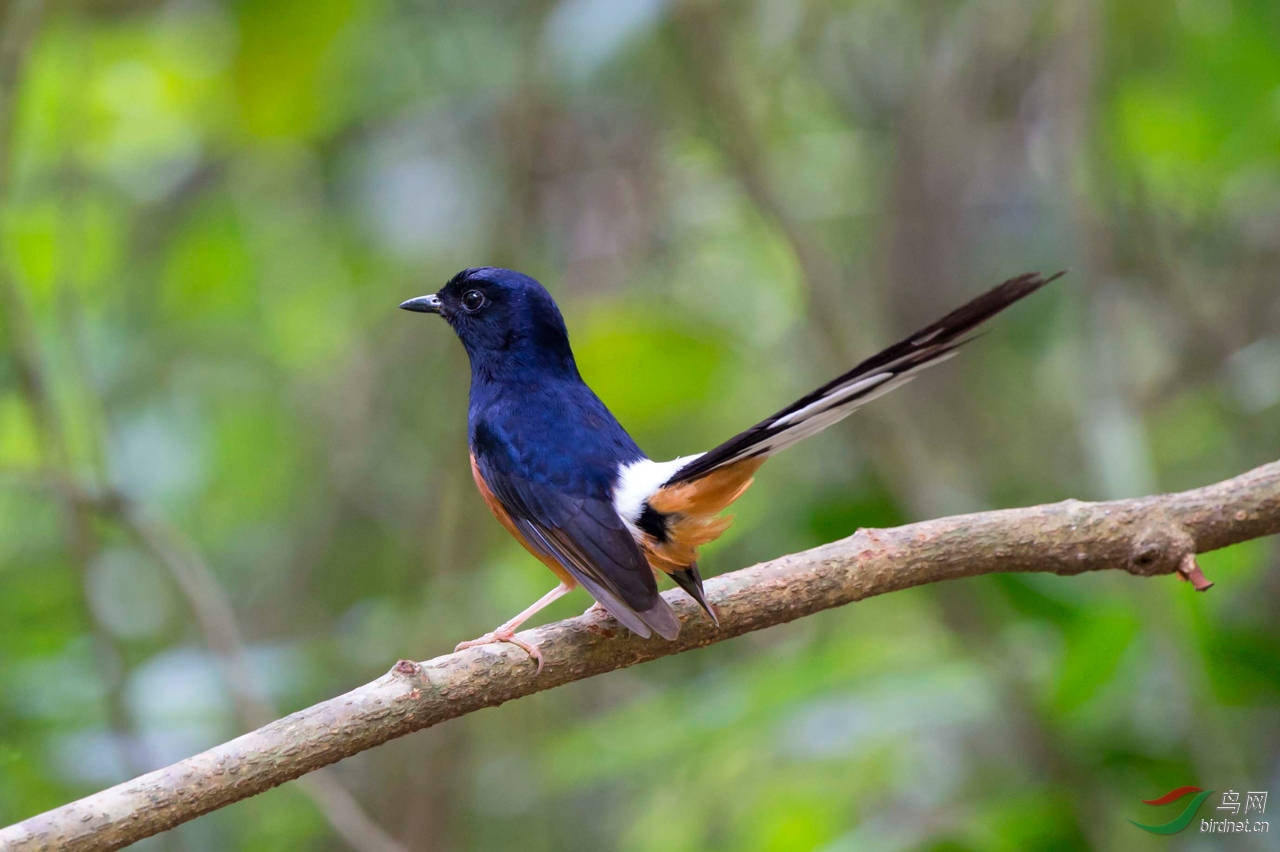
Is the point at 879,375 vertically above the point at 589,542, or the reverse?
the point at 879,375

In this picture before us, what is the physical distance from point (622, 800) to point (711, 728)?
9.83ft

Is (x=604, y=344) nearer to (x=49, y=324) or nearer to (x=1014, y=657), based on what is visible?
(x=1014, y=657)

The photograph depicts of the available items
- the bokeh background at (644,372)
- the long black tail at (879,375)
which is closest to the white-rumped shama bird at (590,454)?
the long black tail at (879,375)

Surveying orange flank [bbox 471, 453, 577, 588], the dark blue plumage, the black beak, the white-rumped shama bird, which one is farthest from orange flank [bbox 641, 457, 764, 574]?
the black beak

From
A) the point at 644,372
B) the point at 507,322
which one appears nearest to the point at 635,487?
the point at 507,322

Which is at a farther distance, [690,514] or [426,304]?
[426,304]

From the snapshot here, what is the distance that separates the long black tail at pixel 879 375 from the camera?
192 centimetres

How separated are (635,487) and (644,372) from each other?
151cm

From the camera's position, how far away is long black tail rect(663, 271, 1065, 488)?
192 cm

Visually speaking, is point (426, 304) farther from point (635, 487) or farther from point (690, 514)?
point (690, 514)

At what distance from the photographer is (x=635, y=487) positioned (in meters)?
2.78

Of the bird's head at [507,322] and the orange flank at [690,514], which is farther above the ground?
the bird's head at [507,322]

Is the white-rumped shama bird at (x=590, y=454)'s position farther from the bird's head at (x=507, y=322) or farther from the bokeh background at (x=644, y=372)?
the bokeh background at (x=644, y=372)

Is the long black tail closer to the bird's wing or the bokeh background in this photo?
the bird's wing
